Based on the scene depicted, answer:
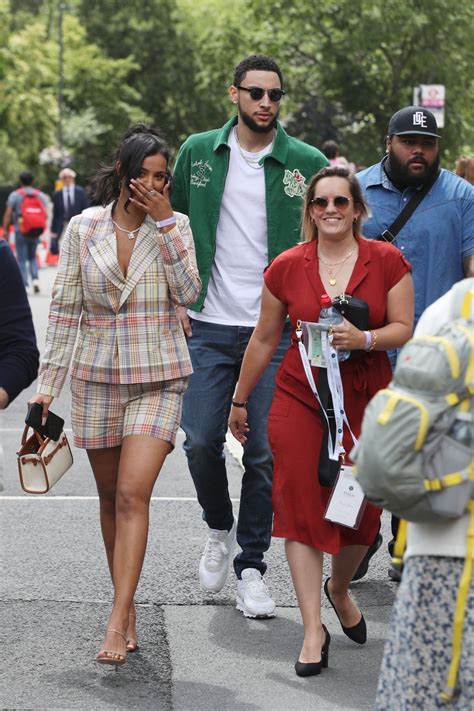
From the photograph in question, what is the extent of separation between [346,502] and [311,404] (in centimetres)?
39

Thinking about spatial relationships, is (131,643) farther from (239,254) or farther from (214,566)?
(239,254)

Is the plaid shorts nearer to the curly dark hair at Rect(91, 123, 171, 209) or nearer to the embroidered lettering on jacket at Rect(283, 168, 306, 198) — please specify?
the curly dark hair at Rect(91, 123, 171, 209)

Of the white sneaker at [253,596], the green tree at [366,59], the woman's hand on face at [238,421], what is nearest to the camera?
the woman's hand on face at [238,421]

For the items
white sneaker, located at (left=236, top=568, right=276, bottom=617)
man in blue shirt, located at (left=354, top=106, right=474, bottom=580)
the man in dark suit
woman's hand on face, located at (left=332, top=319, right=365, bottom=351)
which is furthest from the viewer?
the man in dark suit

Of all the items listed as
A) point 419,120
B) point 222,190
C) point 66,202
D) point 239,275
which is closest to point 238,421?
point 239,275

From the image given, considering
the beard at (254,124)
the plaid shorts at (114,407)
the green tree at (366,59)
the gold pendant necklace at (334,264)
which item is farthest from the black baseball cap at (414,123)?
the green tree at (366,59)

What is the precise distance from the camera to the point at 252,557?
6.43 m

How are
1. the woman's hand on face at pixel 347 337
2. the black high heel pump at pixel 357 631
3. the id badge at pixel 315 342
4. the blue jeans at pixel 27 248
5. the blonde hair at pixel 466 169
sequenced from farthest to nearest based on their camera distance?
1. the blue jeans at pixel 27 248
2. the blonde hair at pixel 466 169
3. the black high heel pump at pixel 357 631
4. the id badge at pixel 315 342
5. the woman's hand on face at pixel 347 337

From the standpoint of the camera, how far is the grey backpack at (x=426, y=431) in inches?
133

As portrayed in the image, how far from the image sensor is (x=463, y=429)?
3506mm

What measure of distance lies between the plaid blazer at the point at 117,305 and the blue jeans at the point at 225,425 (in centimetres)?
76

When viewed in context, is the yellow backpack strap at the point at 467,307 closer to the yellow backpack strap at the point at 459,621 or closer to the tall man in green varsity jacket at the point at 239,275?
the yellow backpack strap at the point at 459,621

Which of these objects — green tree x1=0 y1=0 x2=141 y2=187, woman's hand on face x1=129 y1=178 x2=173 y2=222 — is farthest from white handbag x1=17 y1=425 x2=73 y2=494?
green tree x1=0 y1=0 x2=141 y2=187

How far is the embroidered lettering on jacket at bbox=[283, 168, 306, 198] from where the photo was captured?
6.40 meters
